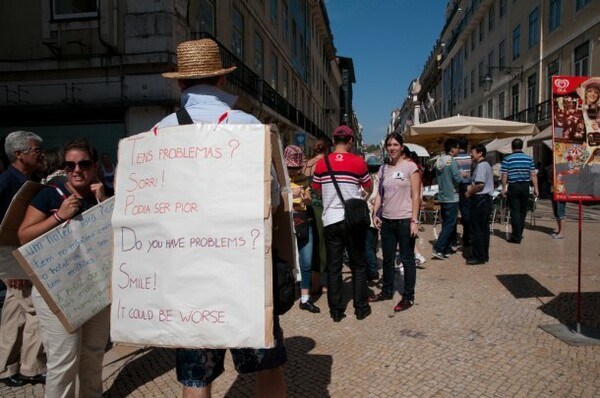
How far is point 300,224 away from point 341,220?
46cm

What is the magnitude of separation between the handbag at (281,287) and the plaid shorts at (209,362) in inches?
4.2

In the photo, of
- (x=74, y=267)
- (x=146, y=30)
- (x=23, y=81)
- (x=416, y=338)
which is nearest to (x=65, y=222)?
(x=74, y=267)

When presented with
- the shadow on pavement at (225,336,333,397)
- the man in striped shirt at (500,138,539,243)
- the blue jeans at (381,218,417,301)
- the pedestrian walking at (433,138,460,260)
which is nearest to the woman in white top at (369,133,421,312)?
the blue jeans at (381,218,417,301)

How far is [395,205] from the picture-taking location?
4547 millimetres

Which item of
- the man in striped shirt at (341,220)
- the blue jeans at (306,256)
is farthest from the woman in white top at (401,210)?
the blue jeans at (306,256)

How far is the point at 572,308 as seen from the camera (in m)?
4.45

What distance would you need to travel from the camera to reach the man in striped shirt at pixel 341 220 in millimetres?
4266

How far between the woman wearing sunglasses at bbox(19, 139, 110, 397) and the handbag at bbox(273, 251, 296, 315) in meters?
1.19

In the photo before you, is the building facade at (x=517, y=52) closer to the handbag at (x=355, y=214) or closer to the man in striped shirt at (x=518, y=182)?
the man in striped shirt at (x=518, y=182)

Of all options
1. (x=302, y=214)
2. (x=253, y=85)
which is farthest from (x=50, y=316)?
(x=253, y=85)

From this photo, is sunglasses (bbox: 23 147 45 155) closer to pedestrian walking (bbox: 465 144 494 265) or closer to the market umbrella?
pedestrian walking (bbox: 465 144 494 265)

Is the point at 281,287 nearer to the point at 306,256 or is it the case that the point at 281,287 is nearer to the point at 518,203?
the point at 306,256

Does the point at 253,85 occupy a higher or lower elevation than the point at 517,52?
lower

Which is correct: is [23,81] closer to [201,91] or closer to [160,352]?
[160,352]
